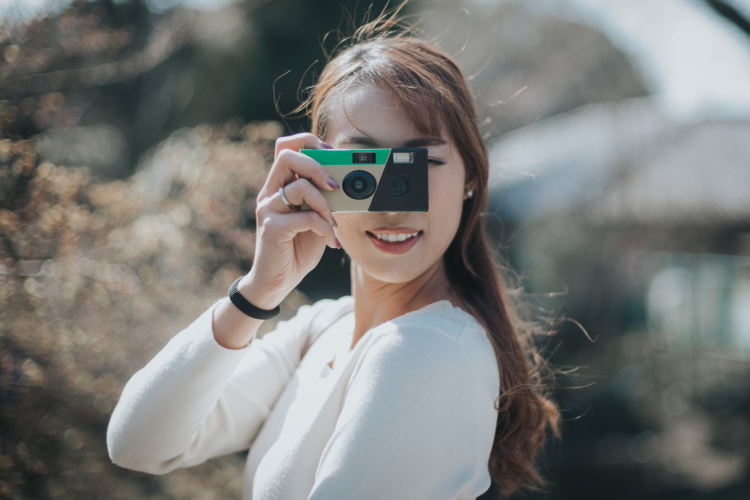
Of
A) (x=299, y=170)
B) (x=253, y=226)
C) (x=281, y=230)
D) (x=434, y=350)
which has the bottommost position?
(x=253, y=226)

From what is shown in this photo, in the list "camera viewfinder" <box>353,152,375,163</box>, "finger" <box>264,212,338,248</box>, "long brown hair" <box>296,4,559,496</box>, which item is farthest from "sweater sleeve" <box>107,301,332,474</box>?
"long brown hair" <box>296,4,559,496</box>

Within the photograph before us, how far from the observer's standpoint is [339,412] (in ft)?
3.26

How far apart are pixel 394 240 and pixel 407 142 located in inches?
9.6

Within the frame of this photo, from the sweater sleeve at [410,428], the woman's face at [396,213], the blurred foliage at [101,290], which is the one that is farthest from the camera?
the blurred foliage at [101,290]

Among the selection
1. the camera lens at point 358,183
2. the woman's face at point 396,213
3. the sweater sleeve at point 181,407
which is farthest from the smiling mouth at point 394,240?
the sweater sleeve at point 181,407

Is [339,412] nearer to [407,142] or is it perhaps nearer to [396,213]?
[396,213]

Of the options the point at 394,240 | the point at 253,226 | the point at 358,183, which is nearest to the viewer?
the point at 358,183

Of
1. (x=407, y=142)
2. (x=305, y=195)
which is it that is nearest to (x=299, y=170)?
(x=305, y=195)

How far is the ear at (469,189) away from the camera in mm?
1283

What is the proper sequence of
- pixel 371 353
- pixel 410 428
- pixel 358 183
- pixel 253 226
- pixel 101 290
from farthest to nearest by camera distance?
pixel 253 226, pixel 101 290, pixel 358 183, pixel 371 353, pixel 410 428

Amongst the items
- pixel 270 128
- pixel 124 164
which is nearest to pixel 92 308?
pixel 270 128

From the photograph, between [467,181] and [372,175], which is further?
[467,181]

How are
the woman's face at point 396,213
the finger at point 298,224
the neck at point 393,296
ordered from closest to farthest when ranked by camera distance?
the finger at point 298,224
the woman's face at point 396,213
the neck at point 393,296

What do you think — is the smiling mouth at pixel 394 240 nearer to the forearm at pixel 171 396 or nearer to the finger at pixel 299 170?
the finger at pixel 299 170
